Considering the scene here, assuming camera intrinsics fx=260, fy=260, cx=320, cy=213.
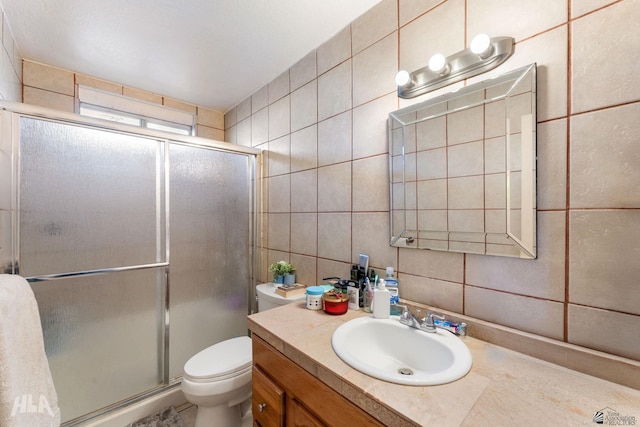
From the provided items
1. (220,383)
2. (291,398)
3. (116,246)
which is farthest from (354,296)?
(116,246)

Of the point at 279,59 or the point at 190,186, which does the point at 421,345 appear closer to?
the point at 190,186

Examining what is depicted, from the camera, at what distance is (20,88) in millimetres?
1665

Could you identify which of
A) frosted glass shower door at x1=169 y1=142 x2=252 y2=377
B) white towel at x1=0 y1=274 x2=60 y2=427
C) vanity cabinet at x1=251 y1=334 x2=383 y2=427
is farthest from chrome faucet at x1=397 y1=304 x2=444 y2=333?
frosted glass shower door at x1=169 y1=142 x2=252 y2=377

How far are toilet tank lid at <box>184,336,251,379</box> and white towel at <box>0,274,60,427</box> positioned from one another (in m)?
0.50

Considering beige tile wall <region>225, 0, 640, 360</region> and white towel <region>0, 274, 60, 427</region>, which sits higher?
beige tile wall <region>225, 0, 640, 360</region>

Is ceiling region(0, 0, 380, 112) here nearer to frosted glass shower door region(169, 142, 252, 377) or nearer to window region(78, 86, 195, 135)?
window region(78, 86, 195, 135)

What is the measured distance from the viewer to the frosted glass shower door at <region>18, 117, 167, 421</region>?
128cm

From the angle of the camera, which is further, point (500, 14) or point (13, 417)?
point (500, 14)

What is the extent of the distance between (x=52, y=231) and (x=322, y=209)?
54.2 inches

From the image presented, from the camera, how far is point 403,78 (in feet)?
3.52

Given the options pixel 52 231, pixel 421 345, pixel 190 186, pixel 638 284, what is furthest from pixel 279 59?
pixel 638 284

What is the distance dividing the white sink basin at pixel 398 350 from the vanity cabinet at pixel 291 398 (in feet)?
0.33

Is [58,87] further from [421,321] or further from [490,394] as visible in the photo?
[490,394]

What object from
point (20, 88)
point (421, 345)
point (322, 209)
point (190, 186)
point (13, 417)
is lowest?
point (13, 417)
